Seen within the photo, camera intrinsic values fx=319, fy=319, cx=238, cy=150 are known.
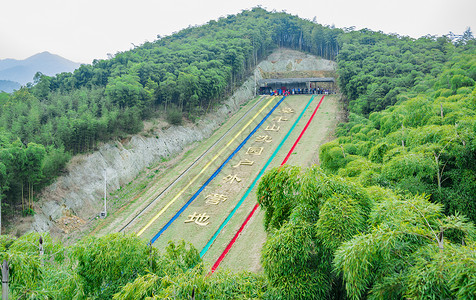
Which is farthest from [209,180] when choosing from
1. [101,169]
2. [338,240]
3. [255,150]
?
[338,240]

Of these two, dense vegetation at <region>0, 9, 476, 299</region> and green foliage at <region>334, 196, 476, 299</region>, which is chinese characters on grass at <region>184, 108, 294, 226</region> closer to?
dense vegetation at <region>0, 9, 476, 299</region>

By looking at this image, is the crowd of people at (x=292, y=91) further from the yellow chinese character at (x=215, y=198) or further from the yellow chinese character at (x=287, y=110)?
the yellow chinese character at (x=215, y=198)

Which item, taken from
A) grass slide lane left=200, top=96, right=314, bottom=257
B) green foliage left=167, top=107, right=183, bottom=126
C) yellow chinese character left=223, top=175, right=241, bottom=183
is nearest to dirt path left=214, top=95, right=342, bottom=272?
grass slide lane left=200, top=96, right=314, bottom=257

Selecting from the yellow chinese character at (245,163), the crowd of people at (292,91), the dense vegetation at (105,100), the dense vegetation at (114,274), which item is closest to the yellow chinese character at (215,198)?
the yellow chinese character at (245,163)

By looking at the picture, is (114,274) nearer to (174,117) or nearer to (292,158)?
(292,158)

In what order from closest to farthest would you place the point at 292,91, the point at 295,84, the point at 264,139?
the point at 264,139 → the point at 292,91 → the point at 295,84

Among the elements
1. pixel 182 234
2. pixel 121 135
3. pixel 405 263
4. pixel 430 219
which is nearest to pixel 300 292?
pixel 405 263
